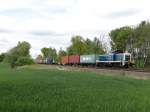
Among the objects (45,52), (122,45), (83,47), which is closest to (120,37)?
(122,45)

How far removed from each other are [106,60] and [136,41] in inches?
866

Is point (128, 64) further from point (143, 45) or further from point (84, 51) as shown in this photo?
point (84, 51)

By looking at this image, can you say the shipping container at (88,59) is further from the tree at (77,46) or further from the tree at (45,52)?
the tree at (45,52)

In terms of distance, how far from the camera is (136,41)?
269 ft

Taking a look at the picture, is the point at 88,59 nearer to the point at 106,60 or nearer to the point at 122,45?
the point at 106,60

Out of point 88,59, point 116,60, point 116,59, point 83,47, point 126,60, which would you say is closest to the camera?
point 126,60

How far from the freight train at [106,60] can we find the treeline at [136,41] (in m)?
10.0

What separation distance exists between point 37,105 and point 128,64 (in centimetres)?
4834

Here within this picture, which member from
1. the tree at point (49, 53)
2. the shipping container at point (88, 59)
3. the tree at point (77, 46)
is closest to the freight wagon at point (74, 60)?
the shipping container at point (88, 59)

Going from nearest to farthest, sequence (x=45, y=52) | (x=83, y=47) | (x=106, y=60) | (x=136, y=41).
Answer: (x=106, y=60) < (x=136, y=41) < (x=83, y=47) < (x=45, y=52)

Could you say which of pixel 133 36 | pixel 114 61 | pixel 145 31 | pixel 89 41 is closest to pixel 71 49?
pixel 89 41

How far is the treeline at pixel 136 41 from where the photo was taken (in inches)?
3022

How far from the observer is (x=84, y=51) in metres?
110

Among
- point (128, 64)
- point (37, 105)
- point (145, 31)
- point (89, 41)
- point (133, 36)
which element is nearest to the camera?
point (37, 105)
